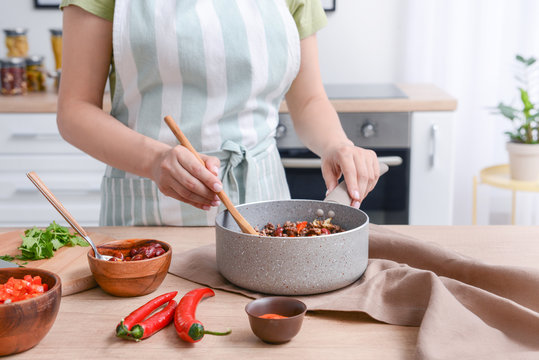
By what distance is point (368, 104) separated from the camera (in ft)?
7.23

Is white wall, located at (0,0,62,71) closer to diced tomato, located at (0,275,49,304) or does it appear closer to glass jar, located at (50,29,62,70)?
glass jar, located at (50,29,62,70)

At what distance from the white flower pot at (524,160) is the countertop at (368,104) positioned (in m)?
0.32

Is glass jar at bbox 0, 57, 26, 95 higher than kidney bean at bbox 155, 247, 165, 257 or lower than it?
higher

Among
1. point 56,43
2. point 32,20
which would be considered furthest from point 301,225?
point 32,20

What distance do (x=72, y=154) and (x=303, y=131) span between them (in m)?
1.27

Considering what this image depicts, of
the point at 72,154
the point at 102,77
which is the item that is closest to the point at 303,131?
the point at 102,77

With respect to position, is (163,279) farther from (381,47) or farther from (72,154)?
(381,47)

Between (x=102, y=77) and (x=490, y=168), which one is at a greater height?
(x=102, y=77)

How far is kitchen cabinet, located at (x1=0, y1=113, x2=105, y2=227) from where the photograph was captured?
2297mm

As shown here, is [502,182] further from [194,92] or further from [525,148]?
[194,92]

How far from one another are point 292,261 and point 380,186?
4.90 feet

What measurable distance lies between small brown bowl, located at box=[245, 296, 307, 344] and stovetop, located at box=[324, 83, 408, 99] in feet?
5.21

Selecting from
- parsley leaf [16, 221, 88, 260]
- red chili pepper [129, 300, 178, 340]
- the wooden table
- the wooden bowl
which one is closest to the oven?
parsley leaf [16, 221, 88, 260]

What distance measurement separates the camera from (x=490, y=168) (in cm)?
254
